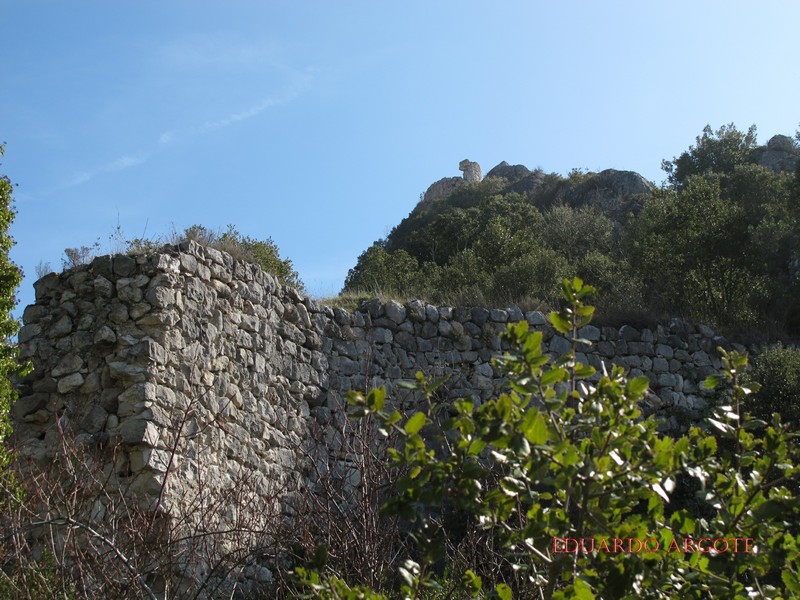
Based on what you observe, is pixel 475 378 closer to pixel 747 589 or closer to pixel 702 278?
pixel 702 278

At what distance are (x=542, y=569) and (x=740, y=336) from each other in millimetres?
9216

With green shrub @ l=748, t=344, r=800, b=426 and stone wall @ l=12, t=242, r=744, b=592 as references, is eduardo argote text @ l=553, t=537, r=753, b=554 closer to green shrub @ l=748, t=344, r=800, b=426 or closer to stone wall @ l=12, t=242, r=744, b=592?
stone wall @ l=12, t=242, r=744, b=592

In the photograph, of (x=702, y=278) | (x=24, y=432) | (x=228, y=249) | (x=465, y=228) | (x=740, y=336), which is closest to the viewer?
(x=24, y=432)

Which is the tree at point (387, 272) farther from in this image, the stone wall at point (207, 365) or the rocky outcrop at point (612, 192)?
the rocky outcrop at point (612, 192)

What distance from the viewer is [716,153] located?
81.0ft

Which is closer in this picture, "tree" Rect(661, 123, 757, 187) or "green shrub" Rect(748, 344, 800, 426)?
"green shrub" Rect(748, 344, 800, 426)

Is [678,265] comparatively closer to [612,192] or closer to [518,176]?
[612,192]

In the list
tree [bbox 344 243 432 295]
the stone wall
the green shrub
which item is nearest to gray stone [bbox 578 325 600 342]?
the stone wall

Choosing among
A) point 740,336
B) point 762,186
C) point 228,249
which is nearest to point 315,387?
point 228,249

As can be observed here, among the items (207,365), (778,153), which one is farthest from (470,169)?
(207,365)

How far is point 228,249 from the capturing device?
8.98m

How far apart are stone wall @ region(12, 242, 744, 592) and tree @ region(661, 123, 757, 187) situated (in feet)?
50.9

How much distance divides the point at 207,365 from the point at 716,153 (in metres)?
20.4

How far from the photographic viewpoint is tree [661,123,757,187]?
24.2m
